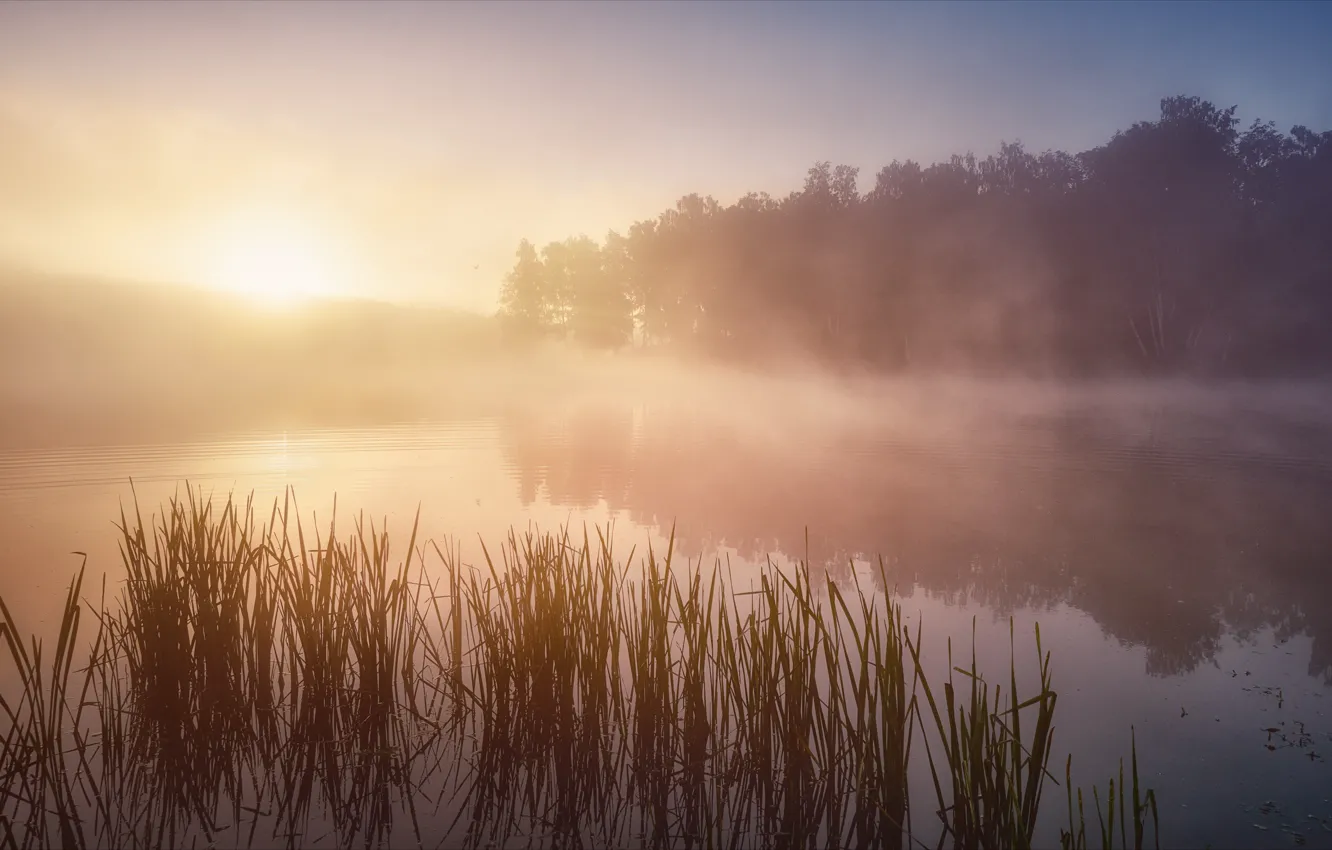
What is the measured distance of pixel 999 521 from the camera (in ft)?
38.0

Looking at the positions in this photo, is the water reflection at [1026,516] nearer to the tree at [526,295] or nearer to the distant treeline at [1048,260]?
the distant treeline at [1048,260]

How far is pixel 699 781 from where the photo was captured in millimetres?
3781

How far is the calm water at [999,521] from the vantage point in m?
4.87

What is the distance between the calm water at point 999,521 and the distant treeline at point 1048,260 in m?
13.5

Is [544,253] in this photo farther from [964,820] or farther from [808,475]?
[964,820]

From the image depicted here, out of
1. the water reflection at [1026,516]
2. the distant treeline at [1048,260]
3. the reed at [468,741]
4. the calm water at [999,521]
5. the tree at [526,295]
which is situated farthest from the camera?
the tree at [526,295]

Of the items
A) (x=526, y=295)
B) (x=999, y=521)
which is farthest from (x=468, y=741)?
(x=526, y=295)

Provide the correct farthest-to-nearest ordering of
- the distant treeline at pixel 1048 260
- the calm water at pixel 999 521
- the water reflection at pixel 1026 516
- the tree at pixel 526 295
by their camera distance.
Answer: the tree at pixel 526 295, the distant treeline at pixel 1048 260, the water reflection at pixel 1026 516, the calm water at pixel 999 521

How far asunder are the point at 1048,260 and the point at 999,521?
3577cm

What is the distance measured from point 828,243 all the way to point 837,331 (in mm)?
5856

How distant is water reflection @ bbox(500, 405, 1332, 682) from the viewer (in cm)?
757

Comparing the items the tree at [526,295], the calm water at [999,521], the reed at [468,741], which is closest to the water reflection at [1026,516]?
the calm water at [999,521]

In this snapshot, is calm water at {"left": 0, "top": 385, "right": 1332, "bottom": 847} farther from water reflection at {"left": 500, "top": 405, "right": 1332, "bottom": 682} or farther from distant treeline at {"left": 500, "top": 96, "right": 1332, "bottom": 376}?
distant treeline at {"left": 500, "top": 96, "right": 1332, "bottom": 376}

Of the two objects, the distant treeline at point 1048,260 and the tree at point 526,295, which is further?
the tree at point 526,295
